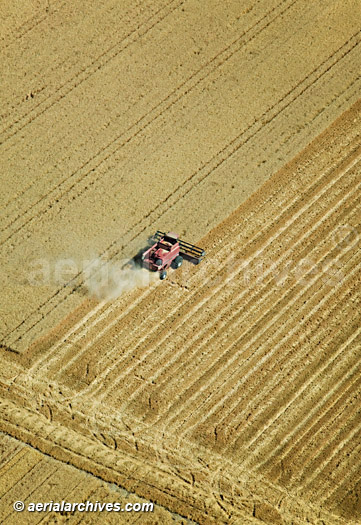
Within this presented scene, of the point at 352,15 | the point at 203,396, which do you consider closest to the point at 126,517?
the point at 203,396

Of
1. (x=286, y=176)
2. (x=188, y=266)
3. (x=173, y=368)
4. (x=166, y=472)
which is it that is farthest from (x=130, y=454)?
(x=286, y=176)

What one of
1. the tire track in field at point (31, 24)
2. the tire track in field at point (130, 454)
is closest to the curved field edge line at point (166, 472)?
the tire track in field at point (130, 454)

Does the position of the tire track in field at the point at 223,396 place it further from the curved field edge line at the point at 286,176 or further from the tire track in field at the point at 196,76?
the tire track in field at the point at 196,76

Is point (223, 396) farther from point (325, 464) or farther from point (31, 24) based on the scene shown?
point (31, 24)

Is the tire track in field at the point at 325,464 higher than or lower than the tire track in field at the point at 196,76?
lower

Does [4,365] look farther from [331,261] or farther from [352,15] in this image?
[352,15]

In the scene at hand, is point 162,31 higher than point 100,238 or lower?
higher
